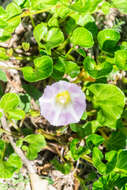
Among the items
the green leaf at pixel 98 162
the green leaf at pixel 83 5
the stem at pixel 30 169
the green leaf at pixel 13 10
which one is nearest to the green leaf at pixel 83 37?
the green leaf at pixel 83 5

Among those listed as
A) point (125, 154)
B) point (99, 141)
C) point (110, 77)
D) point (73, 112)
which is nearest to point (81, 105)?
point (73, 112)

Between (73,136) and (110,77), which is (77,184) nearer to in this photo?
(73,136)

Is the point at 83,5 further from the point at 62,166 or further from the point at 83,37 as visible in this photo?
the point at 62,166

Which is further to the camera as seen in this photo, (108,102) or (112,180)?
(108,102)

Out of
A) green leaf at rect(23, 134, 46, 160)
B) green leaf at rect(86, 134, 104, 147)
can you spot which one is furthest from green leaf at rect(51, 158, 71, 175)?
green leaf at rect(86, 134, 104, 147)

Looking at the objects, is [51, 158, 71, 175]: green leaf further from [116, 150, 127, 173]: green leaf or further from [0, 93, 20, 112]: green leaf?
[0, 93, 20, 112]: green leaf

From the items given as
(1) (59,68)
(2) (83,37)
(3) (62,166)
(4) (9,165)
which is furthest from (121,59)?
(4) (9,165)

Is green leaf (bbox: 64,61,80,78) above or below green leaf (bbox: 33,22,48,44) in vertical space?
below
